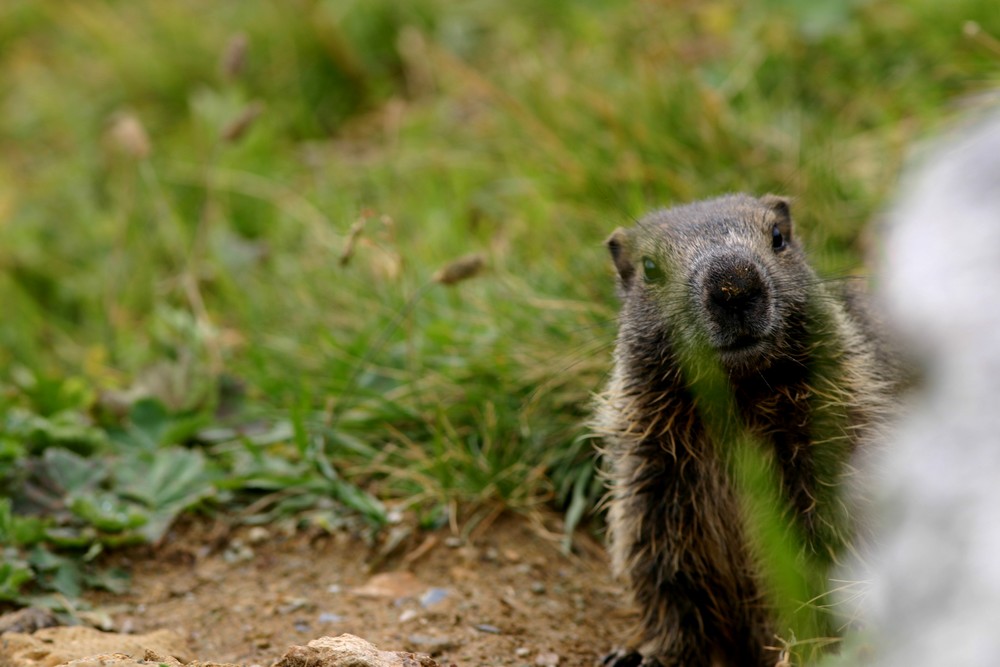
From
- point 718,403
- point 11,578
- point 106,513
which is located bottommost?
point 11,578

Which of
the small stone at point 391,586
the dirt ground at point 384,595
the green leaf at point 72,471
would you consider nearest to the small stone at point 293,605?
the dirt ground at point 384,595

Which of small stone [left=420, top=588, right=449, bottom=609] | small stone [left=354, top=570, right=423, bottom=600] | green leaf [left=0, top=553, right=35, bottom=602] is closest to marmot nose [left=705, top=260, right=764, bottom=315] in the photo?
small stone [left=420, top=588, right=449, bottom=609]

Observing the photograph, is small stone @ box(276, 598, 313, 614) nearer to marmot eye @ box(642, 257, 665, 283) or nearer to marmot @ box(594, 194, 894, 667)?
marmot @ box(594, 194, 894, 667)

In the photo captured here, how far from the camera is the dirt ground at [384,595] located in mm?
3752

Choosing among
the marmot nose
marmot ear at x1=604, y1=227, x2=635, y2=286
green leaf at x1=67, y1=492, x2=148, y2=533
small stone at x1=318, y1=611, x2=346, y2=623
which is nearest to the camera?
the marmot nose

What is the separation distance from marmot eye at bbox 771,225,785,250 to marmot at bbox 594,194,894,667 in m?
0.01

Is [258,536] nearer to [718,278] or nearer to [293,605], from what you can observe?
[293,605]

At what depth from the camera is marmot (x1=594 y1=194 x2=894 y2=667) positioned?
341 cm

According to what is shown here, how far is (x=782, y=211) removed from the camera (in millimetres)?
4055

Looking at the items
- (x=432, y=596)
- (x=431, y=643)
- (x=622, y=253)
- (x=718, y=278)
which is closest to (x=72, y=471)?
(x=432, y=596)

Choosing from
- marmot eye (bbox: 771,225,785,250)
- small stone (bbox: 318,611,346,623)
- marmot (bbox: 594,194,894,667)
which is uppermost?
marmot eye (bbox: 771,225,785,250)

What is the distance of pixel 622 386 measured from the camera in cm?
375

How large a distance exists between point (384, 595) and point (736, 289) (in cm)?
167

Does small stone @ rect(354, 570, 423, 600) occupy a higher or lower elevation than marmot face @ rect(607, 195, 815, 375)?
lower
